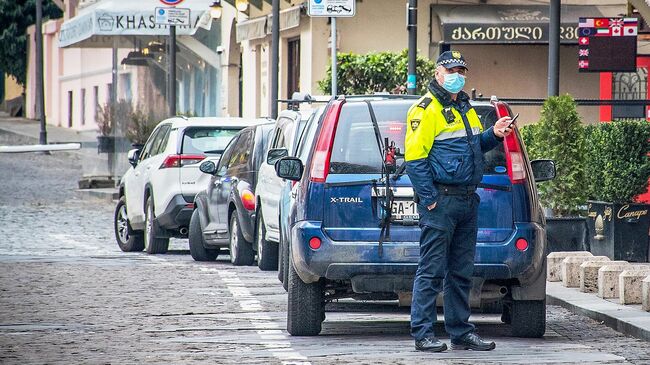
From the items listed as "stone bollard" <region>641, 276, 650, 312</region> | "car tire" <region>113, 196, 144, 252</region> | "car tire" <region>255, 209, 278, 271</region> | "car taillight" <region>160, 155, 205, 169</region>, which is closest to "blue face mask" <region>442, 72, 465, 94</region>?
"stone bollard" <region>641, 276, 650, 312</region>

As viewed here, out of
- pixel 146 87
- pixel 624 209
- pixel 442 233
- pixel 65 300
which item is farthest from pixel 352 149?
pixel 146 87

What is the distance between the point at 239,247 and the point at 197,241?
1241mm

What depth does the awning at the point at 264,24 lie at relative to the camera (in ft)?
113

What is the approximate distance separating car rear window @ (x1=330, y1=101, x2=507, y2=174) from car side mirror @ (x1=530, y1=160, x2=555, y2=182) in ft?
1.96

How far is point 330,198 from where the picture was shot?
11.6 m

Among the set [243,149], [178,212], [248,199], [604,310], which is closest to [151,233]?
[178,212]

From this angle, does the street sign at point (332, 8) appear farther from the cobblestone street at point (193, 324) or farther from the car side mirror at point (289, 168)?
the car side mirror at point (289, 168)

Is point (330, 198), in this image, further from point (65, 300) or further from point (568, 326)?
point (65, 300)

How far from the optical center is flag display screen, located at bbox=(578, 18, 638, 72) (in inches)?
804

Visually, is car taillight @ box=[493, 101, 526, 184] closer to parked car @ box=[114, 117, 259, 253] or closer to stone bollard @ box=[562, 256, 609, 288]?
stone bollard @ box=[562, 256, 609, 288]

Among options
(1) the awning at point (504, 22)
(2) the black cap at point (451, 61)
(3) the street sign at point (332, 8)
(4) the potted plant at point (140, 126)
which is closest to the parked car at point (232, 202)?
(3) the street sign at point (332, 8)

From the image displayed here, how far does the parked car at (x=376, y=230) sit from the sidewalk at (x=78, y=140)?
79.7 feet

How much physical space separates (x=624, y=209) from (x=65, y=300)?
20.4 ft

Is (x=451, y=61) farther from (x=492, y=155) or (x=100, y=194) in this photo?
(x=100, y=194)
